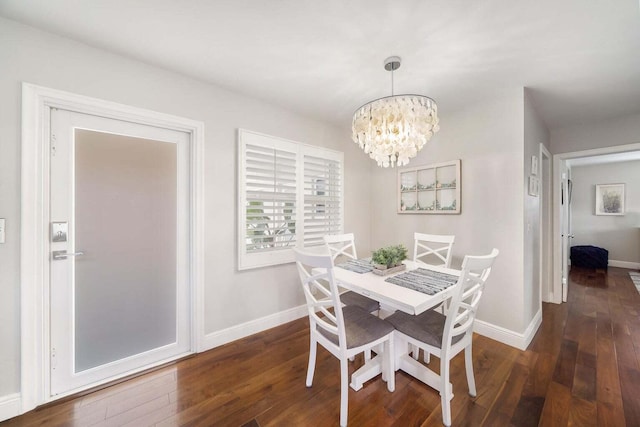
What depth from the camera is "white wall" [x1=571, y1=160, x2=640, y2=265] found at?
16.5 ft

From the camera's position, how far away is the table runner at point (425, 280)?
1615mm

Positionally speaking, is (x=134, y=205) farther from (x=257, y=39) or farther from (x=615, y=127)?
(x=615, y=127)

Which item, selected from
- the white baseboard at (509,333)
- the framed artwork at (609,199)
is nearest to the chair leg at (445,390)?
the white baseboard at (509,333)

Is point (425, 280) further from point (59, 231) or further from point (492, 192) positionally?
point (59, 231)

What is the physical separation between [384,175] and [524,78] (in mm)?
1772

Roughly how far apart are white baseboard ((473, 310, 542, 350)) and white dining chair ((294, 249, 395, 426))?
4.34 feet

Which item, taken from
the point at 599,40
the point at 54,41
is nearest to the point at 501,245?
the point at 599,40

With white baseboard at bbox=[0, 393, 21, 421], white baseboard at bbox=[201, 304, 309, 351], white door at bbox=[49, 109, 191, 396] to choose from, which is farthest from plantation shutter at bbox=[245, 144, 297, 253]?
white baseboard at bbox=[0, 393, 21, 421]

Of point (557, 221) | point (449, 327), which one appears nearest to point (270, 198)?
point (449, 327)

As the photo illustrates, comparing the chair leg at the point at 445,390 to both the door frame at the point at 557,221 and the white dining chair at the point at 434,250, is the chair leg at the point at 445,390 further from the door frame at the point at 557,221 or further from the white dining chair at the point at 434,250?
the door frame at the point at 557,221

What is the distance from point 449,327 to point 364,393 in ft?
2.57

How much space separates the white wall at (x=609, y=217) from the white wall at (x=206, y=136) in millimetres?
5771

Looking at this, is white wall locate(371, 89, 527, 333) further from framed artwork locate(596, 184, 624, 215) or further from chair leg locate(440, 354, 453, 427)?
framed artwork locate(596, 184, 624, 215)

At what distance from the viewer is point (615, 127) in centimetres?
287
